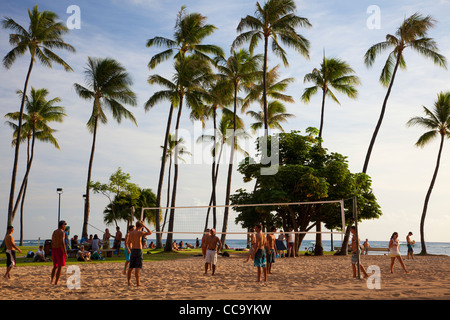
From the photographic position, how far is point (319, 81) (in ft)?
103

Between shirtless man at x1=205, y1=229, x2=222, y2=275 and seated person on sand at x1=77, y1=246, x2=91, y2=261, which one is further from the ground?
shirtless man at x1=205, y1=229, x2=222, y2=275

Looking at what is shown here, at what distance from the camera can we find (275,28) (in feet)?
85.6

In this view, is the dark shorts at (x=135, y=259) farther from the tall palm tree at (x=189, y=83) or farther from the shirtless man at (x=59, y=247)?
the tall palm tree at (x=189, y=83)

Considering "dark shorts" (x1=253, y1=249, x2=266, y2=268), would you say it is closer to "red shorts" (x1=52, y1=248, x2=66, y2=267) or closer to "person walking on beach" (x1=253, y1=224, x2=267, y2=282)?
"person walking on beach" (x1=253, y1=224, x2=267, y2=282)

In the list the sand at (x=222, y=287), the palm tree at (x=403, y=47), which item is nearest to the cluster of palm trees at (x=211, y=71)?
the palm tree at (x=403, y=47)

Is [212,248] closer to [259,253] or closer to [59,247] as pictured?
[259,253]

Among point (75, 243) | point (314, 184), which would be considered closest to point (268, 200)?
point (314, 184)

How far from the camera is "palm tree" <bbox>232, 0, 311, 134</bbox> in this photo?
25781 millimetres

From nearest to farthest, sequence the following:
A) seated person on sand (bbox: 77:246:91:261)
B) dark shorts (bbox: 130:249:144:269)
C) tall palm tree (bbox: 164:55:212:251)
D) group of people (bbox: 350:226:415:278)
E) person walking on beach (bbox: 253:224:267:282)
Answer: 1. dark shorts (bbox: 130:249:144:269)
2. person walking on beach (bbox: 253:224:267:282)
3. group of people (bbox: 350:226:415:278)
4. seated person on sand (bbox: 77:246:91:261)
5. tall palm tree (bbox: 164:55:212:251)

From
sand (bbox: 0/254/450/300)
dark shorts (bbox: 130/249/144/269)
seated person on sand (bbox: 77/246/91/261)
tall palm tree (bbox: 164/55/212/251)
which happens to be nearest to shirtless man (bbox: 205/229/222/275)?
sand (bbox: 0/254/450/300)

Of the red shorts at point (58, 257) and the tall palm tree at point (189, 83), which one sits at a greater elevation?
the tall palm tree at point (189, 83)

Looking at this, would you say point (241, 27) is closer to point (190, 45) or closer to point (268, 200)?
point (190, 45)

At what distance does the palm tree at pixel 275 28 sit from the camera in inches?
1015
